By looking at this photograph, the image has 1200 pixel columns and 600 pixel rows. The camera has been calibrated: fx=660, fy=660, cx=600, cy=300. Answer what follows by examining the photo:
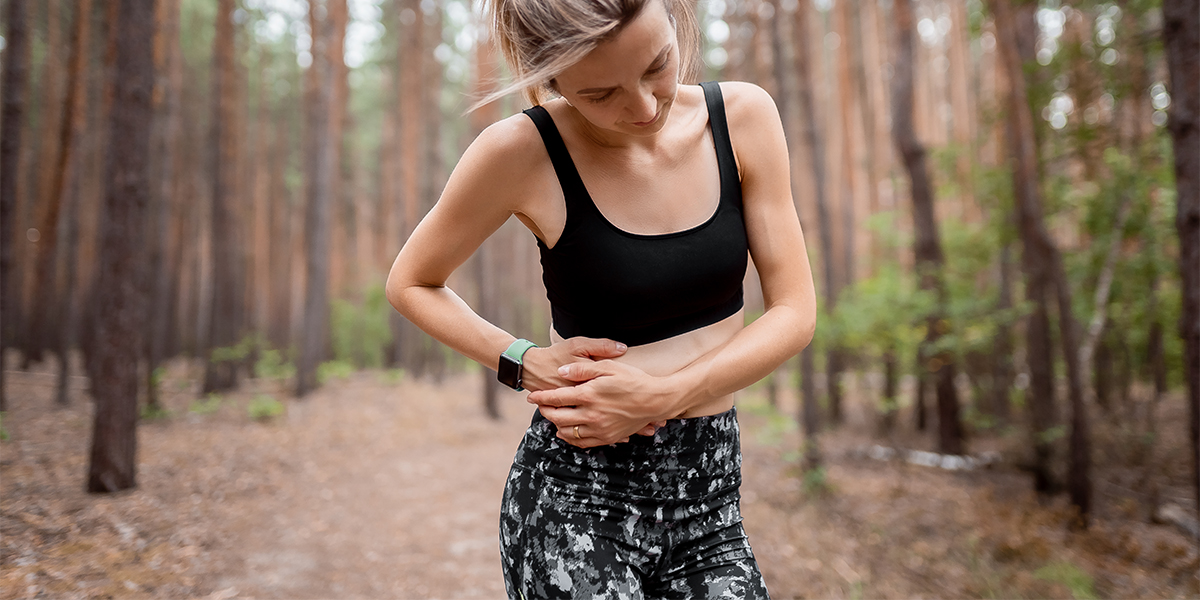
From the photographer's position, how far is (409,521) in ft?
22.2

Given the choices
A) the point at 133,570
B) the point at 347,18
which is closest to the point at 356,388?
the point at 347,18

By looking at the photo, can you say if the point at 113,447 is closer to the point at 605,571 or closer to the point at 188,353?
the point at 605,571

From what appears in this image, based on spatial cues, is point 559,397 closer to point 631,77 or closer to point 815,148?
point 631,77

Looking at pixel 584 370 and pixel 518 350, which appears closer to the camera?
pixel 584 370

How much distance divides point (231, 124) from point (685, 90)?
14541 mm

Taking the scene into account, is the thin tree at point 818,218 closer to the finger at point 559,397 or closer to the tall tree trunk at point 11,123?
the finger at point 559,397

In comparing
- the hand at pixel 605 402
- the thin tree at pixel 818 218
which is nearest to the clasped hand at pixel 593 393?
the hand at pixel 605 402

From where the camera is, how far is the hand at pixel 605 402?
4.34 ft

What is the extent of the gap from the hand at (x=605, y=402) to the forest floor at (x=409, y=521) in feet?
12.1

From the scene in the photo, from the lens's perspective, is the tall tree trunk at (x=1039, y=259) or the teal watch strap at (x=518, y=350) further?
the tall tree trunk at (x=1039, y=259)

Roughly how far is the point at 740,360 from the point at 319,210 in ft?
45.1

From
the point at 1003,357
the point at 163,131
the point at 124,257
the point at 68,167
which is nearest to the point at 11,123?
the point at 68,167

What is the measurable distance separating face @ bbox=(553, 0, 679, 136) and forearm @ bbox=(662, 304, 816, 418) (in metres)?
0.50

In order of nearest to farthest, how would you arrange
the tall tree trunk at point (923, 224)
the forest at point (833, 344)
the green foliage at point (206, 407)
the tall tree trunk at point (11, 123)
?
1. the forest at point (833, 344)
2. the tall tree trunk at point (11, 123)
3. the tall tree trunk at point (923, 224)
4. the green foliage at point (206, 407)
